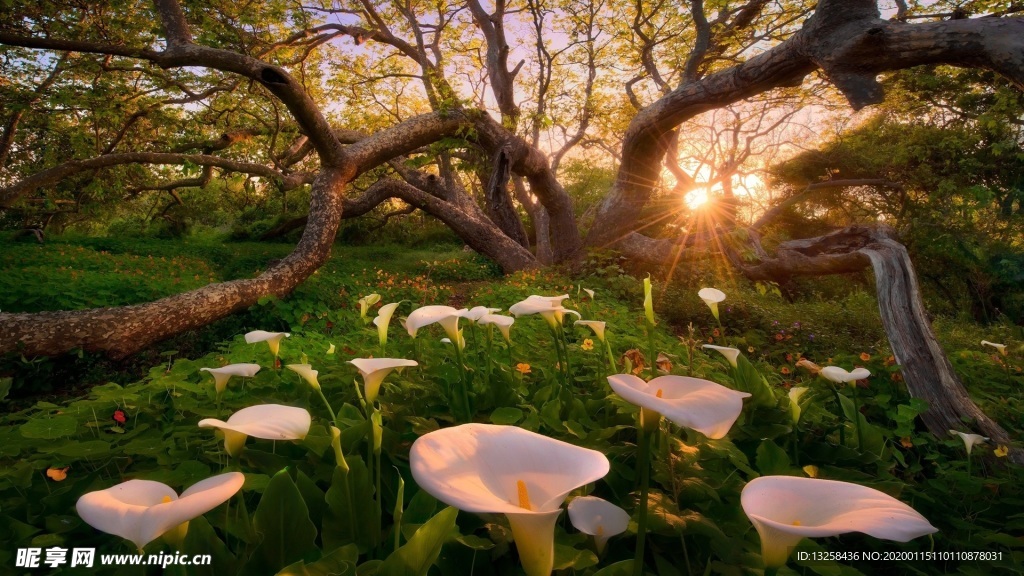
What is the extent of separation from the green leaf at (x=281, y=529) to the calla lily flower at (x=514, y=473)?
324 mm

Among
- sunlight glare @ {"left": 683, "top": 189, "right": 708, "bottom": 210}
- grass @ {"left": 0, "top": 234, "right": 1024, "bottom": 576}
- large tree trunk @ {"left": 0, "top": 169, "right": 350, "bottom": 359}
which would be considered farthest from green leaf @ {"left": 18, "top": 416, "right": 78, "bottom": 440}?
sunlight glare @ {"left": 683, "top": 189, "right": 708, "bottom": 210}

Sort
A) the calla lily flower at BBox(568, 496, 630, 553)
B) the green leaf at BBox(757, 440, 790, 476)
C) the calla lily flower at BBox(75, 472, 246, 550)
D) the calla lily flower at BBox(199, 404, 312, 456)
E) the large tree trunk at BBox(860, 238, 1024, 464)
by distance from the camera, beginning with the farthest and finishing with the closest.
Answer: the large tree trunk at BBox(860, 238, 1024, 464)
the green leaf at BBox(757, 440, 790, 476)
the calla lily flower at BBox(568, 496, 630, 553)
the calla lily flower at BBox(199, 404, 312, 456)
the calla lily flower at BBox(75, 472, 246, 550)

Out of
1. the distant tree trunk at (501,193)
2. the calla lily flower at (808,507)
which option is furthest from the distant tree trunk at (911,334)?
the distant tree trunk at (501,193)

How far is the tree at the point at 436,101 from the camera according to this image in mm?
3727

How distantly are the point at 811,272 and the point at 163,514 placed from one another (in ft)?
22.0

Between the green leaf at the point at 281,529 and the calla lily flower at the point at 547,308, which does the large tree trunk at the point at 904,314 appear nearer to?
the calla lily flower at the point at 547,308

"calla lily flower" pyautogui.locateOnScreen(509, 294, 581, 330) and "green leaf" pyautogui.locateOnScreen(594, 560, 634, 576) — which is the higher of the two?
"calla lily flower" pyautogui.locateOnScreen(509, 294, 581, 330)

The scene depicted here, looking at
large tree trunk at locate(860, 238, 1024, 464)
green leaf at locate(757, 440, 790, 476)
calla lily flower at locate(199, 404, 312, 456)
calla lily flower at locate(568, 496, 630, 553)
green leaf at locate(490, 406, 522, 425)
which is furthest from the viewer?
large tree trunk at locate(860, 238, 1024, 464)

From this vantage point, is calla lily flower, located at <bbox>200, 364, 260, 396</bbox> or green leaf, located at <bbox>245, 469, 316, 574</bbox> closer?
green leaf, located at <bbox>245, 469, 316, 574</bbox>

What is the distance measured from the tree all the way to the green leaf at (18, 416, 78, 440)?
9.71 feet

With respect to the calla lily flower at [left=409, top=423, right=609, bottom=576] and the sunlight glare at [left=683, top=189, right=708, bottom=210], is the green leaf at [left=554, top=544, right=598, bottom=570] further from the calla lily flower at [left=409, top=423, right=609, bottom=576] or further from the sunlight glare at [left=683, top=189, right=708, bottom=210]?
the sunlight glare at [left=683, top=189, right=708, bottom=210]

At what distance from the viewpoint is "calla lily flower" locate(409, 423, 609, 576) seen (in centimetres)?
58

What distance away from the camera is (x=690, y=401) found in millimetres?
711

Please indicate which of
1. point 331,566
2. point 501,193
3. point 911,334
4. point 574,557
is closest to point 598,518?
point 574,557
